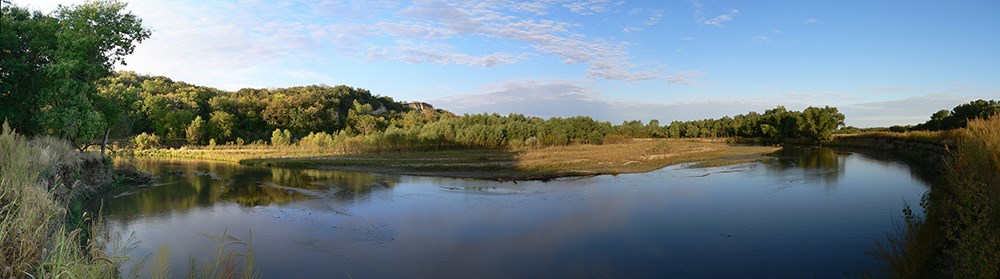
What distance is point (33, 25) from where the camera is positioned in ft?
55.1

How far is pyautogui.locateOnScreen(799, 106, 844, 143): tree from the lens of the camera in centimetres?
6034

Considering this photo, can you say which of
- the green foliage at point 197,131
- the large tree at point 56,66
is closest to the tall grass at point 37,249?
the large tree at point 56,66

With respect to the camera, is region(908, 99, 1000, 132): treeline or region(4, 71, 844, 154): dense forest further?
region(4, 71, 844, 154): dense forest

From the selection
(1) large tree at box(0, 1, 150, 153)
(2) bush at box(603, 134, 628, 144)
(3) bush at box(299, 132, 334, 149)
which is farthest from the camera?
(2) bush at box(603, 134, 628, 144)

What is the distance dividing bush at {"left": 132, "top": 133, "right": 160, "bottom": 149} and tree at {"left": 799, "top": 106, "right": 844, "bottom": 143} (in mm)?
79979

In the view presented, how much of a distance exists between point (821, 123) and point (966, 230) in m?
64.7

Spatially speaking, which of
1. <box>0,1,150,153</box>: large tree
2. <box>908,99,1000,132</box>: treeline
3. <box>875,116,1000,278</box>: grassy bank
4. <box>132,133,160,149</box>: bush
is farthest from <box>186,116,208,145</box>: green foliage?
<box>908,99,1000,132</box>: treeline

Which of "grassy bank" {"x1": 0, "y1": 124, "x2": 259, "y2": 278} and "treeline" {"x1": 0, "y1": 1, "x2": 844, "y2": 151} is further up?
"treeline" {"x1": 0, "y1": 1, "x2": 844, "y2": 151}

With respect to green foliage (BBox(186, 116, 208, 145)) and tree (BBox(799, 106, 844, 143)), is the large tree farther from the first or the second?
→ tree (BBox(799, 106, 844, 143))

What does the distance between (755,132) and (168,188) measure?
9375 cm

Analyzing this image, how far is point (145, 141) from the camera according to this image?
57875 millimetres

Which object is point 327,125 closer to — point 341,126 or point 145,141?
point 341,126

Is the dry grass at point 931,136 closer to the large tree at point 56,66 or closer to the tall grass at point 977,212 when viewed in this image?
the tall grass at point 977,212

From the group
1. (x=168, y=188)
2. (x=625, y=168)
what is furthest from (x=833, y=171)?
(x=168, y=188)
